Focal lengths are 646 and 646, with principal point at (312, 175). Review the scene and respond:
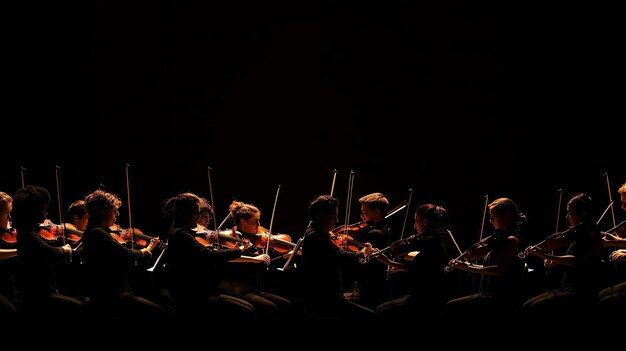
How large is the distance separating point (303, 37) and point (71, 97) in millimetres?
2605

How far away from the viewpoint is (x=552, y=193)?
649cm

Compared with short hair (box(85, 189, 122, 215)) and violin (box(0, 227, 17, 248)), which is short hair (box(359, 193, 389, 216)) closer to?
short hair (box(85, 189, 122, 215))

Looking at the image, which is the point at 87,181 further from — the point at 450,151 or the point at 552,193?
the point at 552,193

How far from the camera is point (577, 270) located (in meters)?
4.38

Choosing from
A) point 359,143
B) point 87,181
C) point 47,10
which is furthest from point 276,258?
point 47,10

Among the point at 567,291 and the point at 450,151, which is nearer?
the point at 567,291

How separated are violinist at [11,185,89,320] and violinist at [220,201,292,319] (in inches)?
43.6

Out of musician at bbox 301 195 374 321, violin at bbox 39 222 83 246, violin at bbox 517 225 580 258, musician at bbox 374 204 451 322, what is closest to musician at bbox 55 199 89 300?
violin at bbox 39 222 83 246

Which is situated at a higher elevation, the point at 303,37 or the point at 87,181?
the point at 303,37

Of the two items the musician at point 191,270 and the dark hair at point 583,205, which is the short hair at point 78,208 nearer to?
the musician at point 191,270

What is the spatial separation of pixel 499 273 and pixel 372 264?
3.71 feet

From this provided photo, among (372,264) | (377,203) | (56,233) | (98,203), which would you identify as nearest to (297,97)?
(377,203)

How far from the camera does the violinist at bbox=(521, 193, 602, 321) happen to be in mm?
4293

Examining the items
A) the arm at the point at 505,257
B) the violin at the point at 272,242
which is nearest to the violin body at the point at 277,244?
the violin at the point at 272,242
